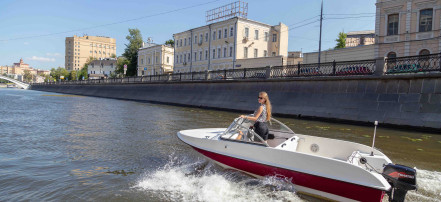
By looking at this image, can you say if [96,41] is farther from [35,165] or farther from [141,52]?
[35,165]

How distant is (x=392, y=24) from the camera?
2808cm

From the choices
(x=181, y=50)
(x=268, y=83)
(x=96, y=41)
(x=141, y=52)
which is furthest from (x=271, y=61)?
(x=96, y=41)

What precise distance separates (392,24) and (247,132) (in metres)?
28.5

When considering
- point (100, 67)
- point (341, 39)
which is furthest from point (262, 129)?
point (100, 67)

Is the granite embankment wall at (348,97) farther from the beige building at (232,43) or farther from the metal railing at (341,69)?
the beige building at (232,43)

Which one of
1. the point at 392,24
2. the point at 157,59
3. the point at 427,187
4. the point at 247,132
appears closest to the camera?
the point at 427,187

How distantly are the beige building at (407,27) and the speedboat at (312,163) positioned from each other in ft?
82.8

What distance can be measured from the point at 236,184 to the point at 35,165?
457 centimetres

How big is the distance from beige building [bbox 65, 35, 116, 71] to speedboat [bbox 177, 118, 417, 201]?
18407cm

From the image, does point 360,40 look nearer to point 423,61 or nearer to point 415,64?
point 423,61

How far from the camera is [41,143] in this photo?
8867 mm

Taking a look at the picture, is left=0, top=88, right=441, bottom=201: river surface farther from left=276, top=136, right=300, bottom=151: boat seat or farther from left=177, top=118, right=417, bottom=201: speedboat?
left=276, top=136, right=300, bottom=151: boat seat

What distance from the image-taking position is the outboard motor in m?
4.09

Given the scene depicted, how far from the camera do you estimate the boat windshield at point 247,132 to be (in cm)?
560
